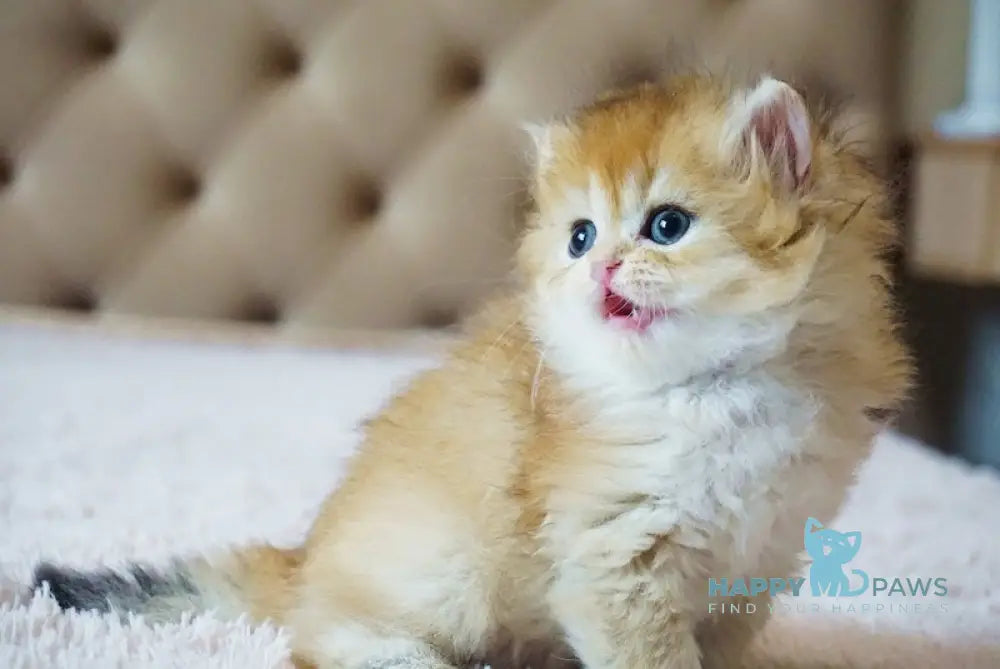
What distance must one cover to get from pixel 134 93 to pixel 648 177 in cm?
128

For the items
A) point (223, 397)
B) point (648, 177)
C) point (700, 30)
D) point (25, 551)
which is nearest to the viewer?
point (648, 177)

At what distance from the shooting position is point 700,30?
1644 mm

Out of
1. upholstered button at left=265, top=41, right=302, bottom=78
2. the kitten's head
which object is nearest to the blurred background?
upholstered button at left=265, top=41, right=302, bottom=78

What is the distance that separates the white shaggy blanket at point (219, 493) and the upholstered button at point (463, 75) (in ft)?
1.54

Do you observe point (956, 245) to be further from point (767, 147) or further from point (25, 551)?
point (25, 551)

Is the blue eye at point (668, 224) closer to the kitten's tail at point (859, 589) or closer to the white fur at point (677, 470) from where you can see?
the white fur at point (677, 470)

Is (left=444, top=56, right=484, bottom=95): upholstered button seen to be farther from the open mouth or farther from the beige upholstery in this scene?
the open mouth

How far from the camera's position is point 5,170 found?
163cm

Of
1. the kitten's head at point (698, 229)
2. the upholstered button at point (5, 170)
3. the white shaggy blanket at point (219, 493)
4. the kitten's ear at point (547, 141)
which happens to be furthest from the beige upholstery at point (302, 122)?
the kitten's head at point (698, 229)

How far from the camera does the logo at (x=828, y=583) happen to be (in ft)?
2.02

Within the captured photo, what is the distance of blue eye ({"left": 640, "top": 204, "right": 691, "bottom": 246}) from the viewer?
22.5 inches

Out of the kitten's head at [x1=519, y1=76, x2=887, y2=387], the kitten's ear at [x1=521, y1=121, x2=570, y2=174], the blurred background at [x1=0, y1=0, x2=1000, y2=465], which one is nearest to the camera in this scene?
the kitten's head at [x1=519, y1=76, x2=887, y2=387]

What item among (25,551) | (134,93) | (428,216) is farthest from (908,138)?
(25,551)

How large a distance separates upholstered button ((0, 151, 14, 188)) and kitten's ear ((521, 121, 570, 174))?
1.22 m
